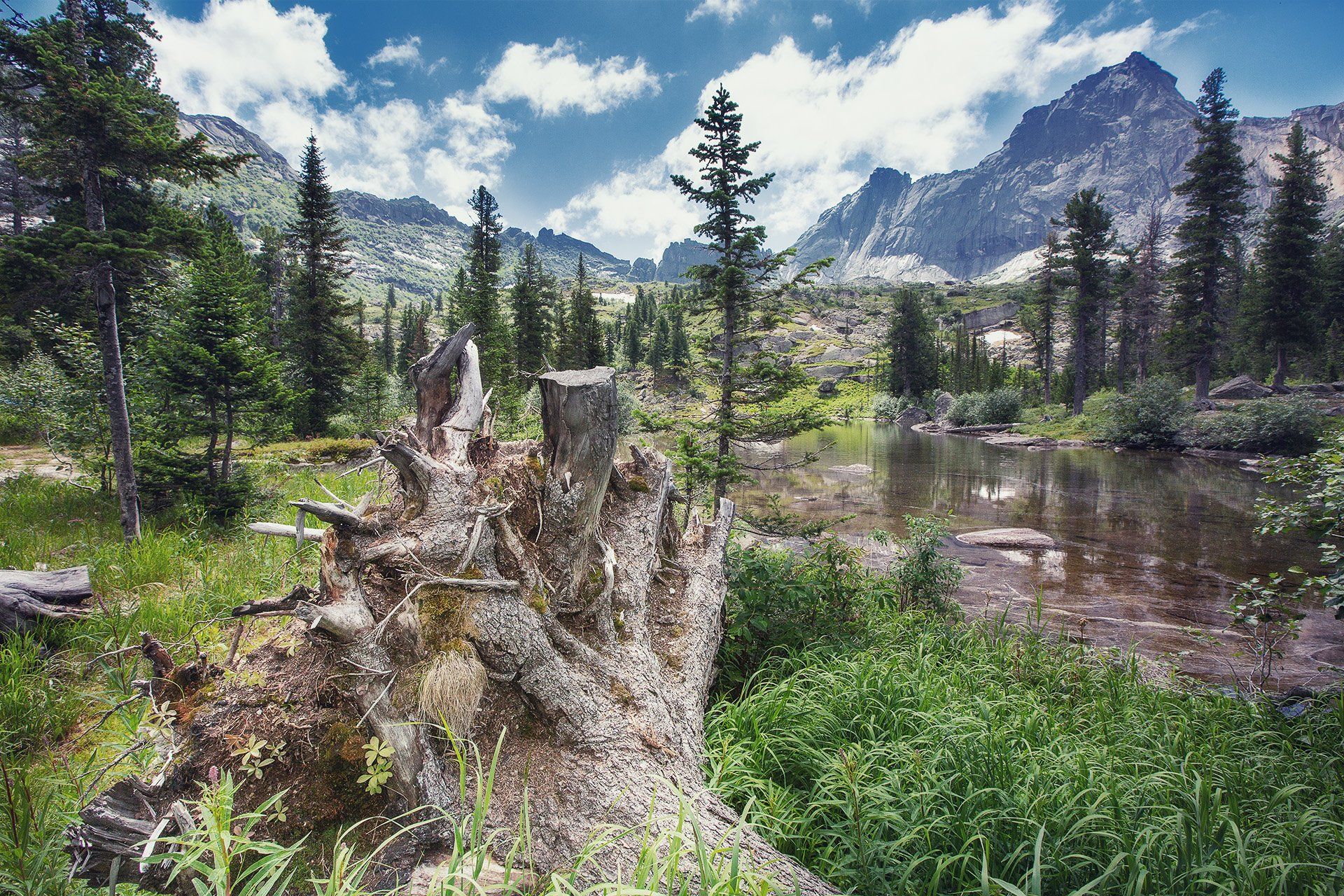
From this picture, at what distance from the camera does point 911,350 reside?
A: 197 ft

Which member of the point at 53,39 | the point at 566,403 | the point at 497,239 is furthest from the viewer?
the point at 497,239

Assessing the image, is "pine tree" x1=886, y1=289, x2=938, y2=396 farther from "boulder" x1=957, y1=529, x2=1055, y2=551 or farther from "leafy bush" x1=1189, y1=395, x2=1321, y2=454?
"boulder" x1=957, y1=529, x2=1055, y2=551

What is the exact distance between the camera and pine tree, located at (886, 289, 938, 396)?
59062 millimetres

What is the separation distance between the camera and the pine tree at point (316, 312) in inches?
998

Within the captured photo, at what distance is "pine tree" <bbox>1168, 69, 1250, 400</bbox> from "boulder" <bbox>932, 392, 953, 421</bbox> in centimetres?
1835

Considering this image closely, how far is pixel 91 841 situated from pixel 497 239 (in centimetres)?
3527

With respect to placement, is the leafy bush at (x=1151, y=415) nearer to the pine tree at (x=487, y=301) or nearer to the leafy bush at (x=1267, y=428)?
the leafy bush at (x=1267, y=428)

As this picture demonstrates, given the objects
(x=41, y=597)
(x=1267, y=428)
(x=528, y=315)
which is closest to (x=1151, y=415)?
(x=1267, y=428)

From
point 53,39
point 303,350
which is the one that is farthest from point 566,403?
point 303,350

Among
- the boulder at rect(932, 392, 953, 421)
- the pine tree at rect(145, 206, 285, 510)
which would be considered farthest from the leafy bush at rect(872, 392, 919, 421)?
the pine tree at rect(145, 206, 285, 510)

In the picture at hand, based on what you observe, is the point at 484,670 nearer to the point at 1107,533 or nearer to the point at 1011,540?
the point at 1011,540

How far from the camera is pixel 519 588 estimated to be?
124 inches

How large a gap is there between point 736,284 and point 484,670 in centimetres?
800

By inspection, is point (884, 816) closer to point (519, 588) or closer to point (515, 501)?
point (519, 588)
